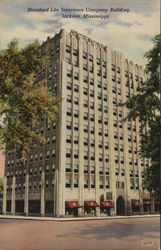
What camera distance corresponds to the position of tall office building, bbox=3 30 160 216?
40.5m

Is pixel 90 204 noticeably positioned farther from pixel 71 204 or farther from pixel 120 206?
pixel 120 206

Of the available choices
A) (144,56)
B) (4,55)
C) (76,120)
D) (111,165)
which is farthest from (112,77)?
(4,55)

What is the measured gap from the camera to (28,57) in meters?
15.0

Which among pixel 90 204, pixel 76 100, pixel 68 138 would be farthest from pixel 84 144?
pixel 90 204

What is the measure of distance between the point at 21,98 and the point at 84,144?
2971cm

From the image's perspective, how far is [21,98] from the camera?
47.5 feet

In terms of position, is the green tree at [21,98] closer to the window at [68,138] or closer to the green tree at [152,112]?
the green tree at [152,112]

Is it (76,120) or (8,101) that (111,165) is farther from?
(8,101)

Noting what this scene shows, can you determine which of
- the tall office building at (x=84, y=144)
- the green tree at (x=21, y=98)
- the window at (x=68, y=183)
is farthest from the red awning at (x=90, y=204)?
the green tree at (x=21, y=98)

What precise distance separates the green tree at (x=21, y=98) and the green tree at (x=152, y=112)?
5.03 meters

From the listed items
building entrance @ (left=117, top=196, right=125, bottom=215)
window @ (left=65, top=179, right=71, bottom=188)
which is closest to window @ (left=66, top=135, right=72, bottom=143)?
window @ (left=65, top=179, right=71, bottom=188)

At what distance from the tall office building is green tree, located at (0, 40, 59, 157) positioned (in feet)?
82.5

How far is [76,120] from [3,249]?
31.5m

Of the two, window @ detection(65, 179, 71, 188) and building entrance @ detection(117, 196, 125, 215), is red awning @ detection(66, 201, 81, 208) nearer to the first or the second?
window @ detection(65, 179, 71, 188)
